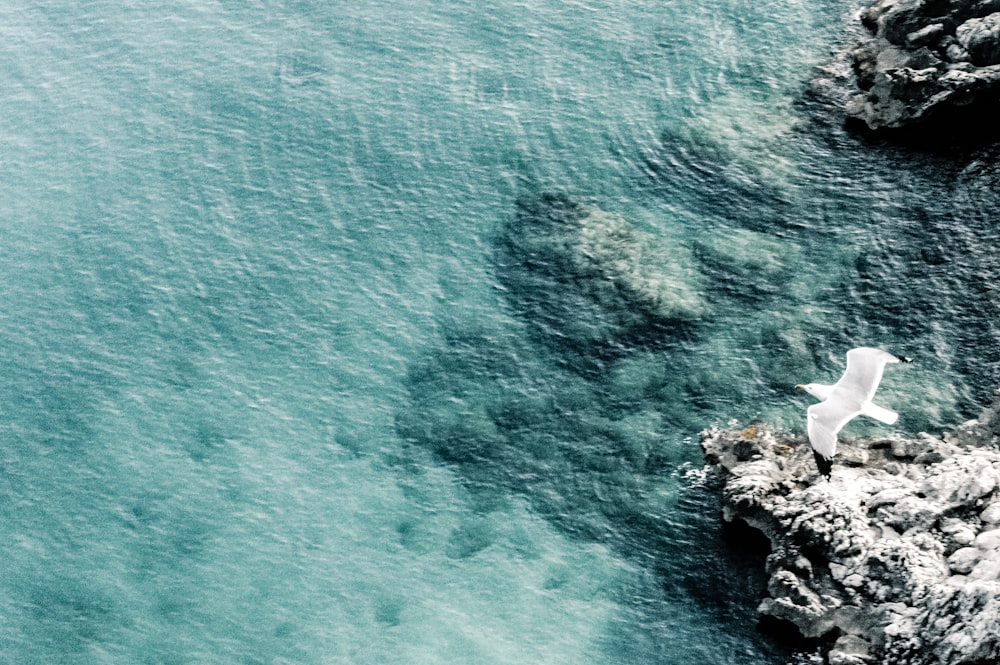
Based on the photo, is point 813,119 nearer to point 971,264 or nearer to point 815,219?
point 815,219

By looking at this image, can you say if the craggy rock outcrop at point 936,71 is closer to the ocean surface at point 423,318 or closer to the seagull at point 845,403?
the ocean surface at point 423,318

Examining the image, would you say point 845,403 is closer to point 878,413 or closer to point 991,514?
point 878,413

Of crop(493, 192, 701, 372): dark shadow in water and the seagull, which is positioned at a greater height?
the seagull

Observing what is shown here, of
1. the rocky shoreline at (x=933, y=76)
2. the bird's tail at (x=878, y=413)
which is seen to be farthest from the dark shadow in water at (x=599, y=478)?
the rocky shoreline at (x=933, y=76)

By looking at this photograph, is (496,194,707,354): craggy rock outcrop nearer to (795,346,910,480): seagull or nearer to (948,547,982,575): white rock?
(795,346,910,480): seagull

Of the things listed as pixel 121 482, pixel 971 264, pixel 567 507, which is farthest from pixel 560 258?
pixel 121 482

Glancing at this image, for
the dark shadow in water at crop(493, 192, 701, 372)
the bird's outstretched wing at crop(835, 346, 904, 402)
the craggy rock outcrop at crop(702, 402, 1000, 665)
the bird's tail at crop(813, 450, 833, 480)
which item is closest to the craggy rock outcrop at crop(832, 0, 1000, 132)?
the dark shadow in water at crop(493, 192, 701, 372)

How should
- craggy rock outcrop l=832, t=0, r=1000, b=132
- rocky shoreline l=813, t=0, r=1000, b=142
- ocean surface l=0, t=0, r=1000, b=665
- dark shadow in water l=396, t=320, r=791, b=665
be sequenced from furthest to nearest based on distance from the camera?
→ 1. rocky shoreline l=813, t=0, r=1000, b=142
2. craggy rock outcrop l=832, t=0, r=1000, b=132
3. ocean surface l=0, t=0, r=1000, b=665
4. dark shadow in water l=396, t=320, r=791, b=665
